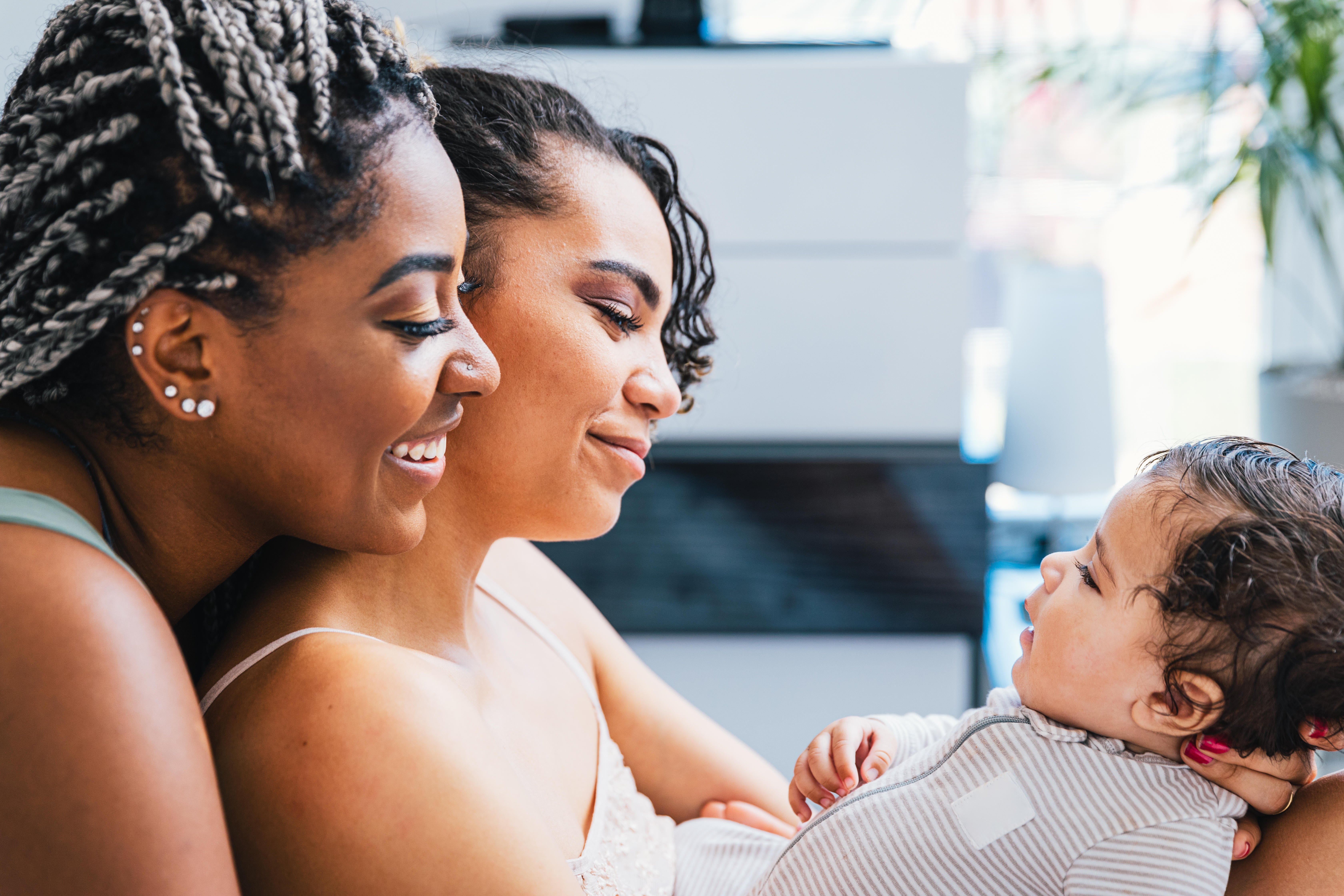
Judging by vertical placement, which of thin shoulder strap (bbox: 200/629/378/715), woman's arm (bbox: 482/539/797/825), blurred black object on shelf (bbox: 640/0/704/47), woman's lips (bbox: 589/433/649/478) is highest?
blurred black object on shelf (bbox: 640/0/704/47)

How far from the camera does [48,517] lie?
1.92 feet

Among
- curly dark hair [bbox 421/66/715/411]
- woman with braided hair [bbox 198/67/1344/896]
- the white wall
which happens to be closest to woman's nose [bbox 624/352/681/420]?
woman with braided hair [bbox 198/67/1344/896]

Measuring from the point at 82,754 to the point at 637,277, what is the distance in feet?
1.85

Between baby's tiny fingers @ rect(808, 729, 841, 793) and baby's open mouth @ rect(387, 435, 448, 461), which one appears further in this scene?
baby's tiny fingers @ rect(808, 729, 841, 793)

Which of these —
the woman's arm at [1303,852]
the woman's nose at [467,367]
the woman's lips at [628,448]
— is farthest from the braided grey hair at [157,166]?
the woman's arm at [1303,852]

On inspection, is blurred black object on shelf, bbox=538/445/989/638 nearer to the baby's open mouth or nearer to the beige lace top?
the beige lace top

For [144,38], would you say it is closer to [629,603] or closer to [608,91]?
[608,91]

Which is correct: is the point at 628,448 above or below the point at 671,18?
below

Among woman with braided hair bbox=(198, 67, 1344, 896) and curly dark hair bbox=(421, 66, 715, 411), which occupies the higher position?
curly dark hair bbox=(421, 66, 715, 411)

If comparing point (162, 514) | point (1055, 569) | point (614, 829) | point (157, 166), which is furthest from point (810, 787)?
point (157, 166)

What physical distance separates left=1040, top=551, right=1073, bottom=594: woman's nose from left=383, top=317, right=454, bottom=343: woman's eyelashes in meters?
0.56

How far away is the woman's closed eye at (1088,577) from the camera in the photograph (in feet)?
2.93

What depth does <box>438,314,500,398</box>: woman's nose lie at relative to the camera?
74cm

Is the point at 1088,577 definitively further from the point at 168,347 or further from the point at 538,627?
the point at 168,347
